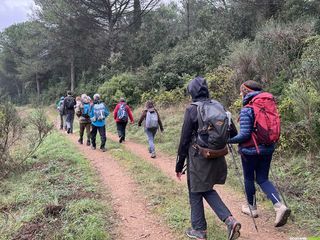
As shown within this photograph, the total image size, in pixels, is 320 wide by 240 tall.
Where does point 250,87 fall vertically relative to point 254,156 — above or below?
above

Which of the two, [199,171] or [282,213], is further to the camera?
[282,213]

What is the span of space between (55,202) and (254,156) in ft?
11.4

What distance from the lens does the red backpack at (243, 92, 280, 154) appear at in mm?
4715

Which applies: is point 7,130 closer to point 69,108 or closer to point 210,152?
point 69,108

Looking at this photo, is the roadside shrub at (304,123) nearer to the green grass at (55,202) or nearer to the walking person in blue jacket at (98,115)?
the green grass at (55,202)

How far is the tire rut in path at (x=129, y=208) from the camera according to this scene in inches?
202

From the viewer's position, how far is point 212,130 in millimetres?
4176

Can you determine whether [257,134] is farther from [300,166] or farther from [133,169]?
[133,169]

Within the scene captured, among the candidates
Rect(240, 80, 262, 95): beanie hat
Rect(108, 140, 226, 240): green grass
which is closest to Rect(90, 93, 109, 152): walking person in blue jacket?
Rect(108, 140, 226, 240): green grass

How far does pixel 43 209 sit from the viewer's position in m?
5.91

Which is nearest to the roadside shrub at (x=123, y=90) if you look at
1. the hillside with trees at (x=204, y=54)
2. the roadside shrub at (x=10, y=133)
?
the hillside with trees at (x=204, y=54)

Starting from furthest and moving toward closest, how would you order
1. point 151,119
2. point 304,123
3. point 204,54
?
1. point 204,54
2. point 151,119
3. point 304,123

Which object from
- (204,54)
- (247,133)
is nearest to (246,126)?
(247,133)

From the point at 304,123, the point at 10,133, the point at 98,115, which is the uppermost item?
the point at 98,115
